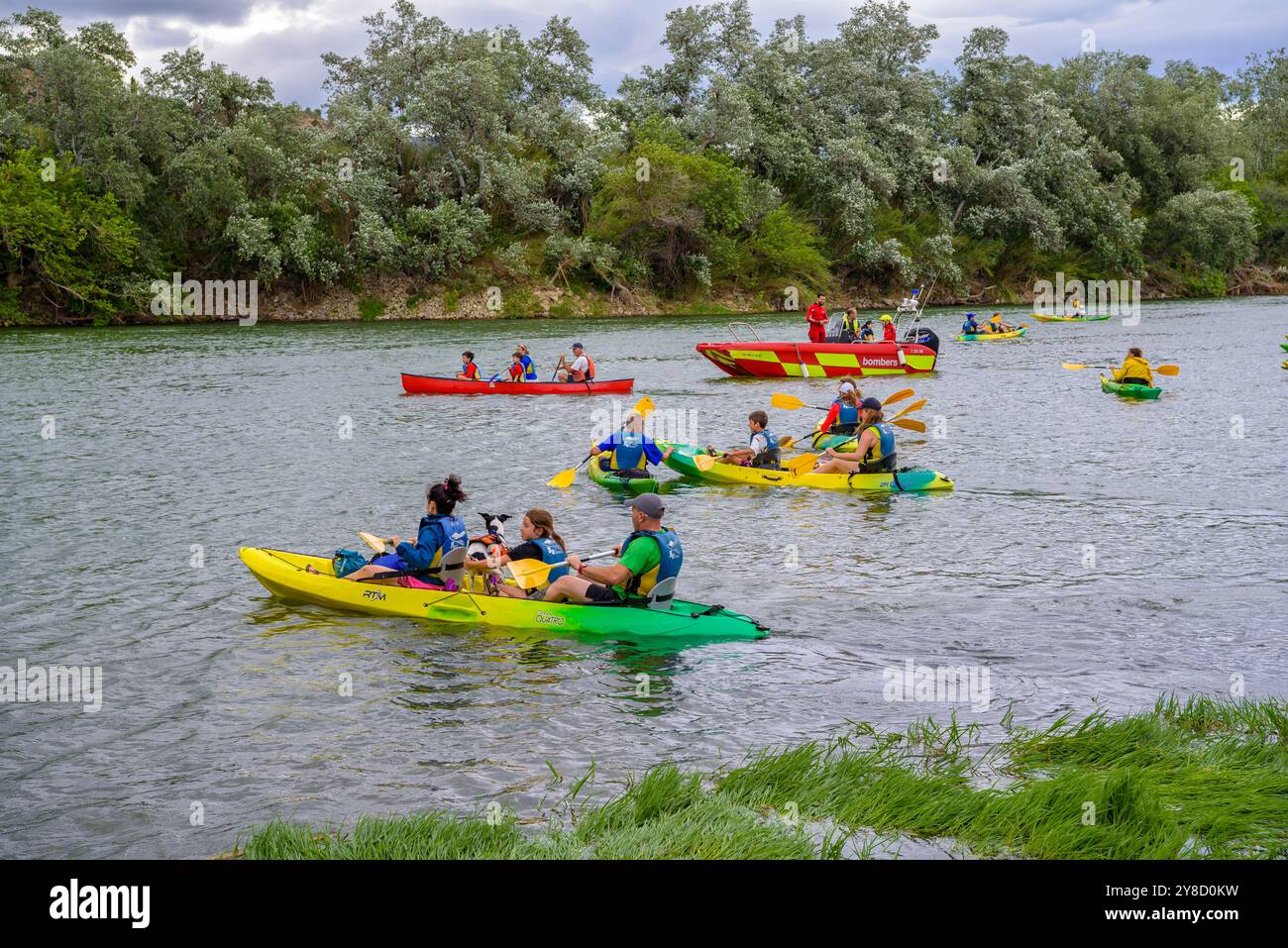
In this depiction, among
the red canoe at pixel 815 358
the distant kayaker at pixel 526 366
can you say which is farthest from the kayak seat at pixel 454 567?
the red canoe at pixel 815 358

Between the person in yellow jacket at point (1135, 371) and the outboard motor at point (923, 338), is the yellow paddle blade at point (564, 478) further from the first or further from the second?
the outboard motor at point (923, 338)

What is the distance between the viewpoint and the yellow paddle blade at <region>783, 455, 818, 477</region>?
2012 cm

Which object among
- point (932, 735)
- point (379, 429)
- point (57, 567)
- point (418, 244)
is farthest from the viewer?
point (418, 244)

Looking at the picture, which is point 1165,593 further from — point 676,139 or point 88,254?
point 676,139

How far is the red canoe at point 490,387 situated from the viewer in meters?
31.9

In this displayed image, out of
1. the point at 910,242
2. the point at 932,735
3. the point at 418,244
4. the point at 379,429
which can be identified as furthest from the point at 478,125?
the point at 932,735

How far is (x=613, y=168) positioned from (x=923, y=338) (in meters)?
34.2

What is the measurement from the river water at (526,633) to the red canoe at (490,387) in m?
→ 2.08

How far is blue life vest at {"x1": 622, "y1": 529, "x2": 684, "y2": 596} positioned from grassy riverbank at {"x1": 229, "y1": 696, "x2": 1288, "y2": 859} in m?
3.29

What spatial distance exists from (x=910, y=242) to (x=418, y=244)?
111ft

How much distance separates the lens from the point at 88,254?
55781mm

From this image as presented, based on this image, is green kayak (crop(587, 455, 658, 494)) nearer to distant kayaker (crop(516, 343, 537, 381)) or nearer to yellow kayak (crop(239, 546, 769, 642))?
yellow kayak (crop(239, 546, 769, 642))

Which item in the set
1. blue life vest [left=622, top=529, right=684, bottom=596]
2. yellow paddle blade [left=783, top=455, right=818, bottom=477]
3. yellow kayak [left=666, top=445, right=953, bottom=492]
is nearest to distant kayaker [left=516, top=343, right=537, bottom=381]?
yellow kayak [left=666, top=445, right=953, bottom=492]

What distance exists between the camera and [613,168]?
67.9 meters
